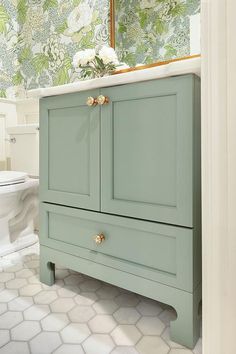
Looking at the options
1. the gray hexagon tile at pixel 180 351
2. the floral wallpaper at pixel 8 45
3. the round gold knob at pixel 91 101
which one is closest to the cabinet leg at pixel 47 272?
the gray hexagon tile at pixel 180 351

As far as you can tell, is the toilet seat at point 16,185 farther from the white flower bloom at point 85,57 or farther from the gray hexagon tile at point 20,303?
the white flower bloom at point 85,57

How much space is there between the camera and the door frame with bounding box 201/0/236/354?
673 millimetres

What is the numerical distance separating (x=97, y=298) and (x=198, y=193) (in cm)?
67

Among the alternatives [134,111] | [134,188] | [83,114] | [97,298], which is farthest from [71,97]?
[97,298]

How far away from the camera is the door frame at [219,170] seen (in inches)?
26.5

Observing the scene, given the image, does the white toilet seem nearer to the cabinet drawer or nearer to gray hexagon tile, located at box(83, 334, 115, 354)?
the cabinet drawer

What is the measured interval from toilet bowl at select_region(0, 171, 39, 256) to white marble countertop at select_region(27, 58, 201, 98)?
0.64 m

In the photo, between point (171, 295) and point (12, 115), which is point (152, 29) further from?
point (12, 115)

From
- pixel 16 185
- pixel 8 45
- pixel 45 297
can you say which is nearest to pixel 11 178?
pixel 16 185

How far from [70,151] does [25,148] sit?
1.01 m

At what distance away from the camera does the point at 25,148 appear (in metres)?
2.08

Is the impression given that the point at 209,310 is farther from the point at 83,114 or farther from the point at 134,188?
the point at 83,114

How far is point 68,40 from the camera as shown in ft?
7.11

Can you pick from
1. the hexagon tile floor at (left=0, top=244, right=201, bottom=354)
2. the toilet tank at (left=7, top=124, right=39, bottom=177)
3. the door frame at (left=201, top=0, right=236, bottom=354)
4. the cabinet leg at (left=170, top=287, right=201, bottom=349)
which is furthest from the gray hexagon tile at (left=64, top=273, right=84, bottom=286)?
the toilet tank at (left=7, top=124, right=39, bottom=177)
